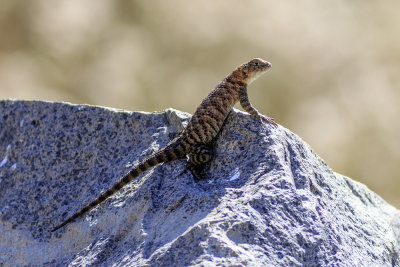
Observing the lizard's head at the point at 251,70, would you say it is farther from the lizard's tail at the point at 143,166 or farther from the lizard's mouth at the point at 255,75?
the lizard's tail at the point at 143,166

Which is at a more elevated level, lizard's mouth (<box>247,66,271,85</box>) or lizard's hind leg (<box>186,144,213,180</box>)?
lizard's mouth (<box>247,66,271,85</box>)

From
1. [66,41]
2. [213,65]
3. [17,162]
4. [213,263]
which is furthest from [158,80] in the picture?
[213,263]

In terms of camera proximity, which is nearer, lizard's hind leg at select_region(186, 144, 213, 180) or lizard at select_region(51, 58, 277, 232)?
lizard's hind leg at select_region(186, 144, 213, 180)

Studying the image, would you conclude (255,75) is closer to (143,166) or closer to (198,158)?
(198,158)

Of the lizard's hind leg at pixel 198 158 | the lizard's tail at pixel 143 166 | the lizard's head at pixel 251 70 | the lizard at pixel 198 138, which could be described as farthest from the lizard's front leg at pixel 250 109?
the lizard's tail at pixel 143 166

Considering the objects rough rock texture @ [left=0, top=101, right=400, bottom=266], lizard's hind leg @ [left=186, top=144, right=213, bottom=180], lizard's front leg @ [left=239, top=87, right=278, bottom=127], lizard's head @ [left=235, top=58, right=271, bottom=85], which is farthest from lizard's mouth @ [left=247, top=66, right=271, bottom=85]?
lizard's hind leg @ [left=186, top=144, right=213, bottom=180]

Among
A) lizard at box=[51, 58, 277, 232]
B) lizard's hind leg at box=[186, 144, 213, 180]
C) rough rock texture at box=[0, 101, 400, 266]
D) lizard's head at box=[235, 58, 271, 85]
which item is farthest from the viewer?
lizard's head at box=[235, 58, 271, 85]

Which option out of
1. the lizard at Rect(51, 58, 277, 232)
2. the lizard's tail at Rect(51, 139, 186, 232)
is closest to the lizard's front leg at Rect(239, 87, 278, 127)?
the lizard at Rect(51, 58, 277, 232)

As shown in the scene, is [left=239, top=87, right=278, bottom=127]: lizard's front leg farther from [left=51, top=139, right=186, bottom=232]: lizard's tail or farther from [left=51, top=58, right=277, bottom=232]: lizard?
[left=51, top=139, right=186, bottom=232]: lizard's tail

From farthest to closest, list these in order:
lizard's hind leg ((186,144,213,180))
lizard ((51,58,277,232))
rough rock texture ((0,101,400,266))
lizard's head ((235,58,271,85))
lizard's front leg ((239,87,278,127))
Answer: lizard's head ((235,58,271,85)) → lizard's front leg ((239,87,278,127)) → lizard ((51,58,277,232)) → lizard's hind leg ((186,144,213,180)) → rough rock texture ((0,101,400,266))
